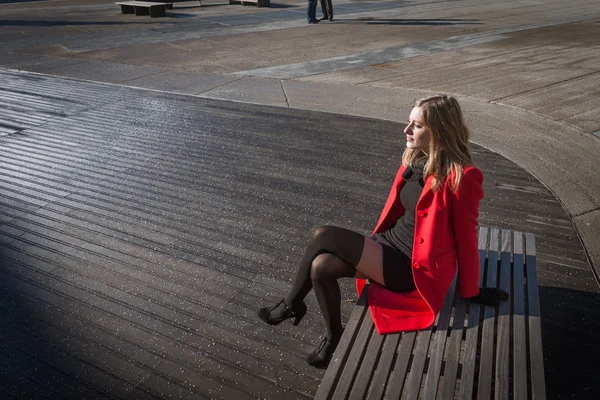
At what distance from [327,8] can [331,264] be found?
17.8m

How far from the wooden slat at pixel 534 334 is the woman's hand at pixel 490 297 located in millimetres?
153

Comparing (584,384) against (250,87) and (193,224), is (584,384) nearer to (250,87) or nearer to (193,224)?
(193,224)

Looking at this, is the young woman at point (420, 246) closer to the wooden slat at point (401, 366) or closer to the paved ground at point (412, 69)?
the wooden slat at point (401, 366)

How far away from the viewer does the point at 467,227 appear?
3100 millimetres

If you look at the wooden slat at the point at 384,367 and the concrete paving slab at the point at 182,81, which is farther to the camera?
the concrete paving slab at the point at 182,81

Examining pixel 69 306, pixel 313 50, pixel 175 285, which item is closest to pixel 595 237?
pixel 175 285

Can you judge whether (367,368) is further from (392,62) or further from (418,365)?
(392,62)

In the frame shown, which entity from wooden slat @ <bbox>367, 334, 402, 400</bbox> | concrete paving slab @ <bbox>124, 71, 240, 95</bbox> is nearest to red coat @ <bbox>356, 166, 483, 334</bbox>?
wooden slat @ <bbox>367, 334, 402, 400</bbox>

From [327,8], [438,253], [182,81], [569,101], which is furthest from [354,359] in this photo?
[327,8]

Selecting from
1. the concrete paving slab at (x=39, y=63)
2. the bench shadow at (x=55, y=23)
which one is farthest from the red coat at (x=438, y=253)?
the bench shadow at (x=55, y=23)

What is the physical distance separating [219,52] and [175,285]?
11.0 meters

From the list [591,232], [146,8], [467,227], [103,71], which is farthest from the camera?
[146,8]

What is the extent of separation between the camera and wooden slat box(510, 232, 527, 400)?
2.56 metres

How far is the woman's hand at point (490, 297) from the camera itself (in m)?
3.16
